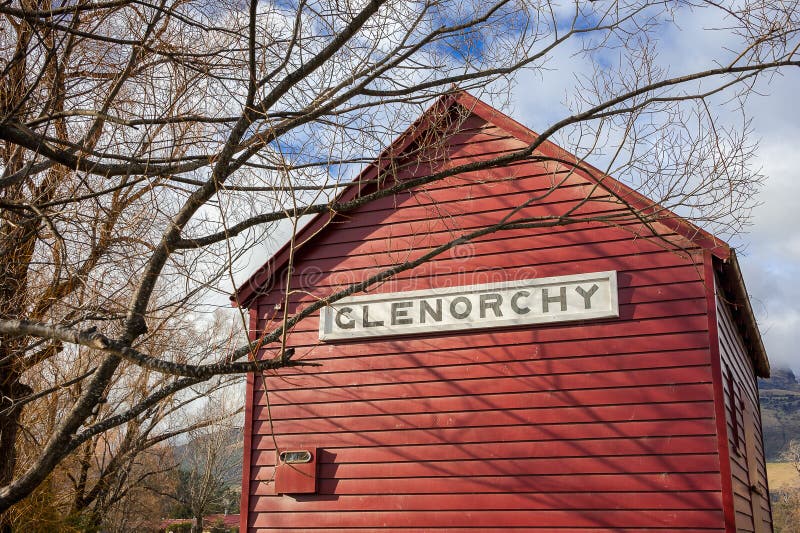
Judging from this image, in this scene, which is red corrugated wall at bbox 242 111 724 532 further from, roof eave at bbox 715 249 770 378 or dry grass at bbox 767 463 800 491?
dry grass at bbox 767 463 800 491

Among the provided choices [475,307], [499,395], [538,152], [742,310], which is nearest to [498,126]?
[538,152]

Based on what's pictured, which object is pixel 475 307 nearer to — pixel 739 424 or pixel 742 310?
pixel 739 424

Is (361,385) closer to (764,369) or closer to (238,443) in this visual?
(764,369)

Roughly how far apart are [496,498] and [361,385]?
212cm

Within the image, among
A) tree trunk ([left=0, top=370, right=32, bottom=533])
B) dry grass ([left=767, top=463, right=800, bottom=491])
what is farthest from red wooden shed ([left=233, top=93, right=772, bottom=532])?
dry grass ([left=767, top=463, right=800, bottom=491])

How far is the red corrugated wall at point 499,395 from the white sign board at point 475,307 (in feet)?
0.40

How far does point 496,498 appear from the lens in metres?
8.25

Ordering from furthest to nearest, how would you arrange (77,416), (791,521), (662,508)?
(791,521), (662,508), (77,416)

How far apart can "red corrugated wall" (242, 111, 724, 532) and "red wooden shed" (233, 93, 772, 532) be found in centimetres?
2

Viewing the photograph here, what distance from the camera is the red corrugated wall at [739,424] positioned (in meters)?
8.40

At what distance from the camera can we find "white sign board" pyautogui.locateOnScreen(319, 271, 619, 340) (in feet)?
27.8

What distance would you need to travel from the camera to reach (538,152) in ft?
29.5

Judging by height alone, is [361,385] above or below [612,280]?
below

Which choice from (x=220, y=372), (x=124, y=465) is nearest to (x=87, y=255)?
(x=220, y=372)
